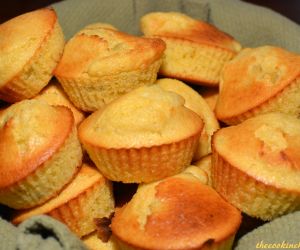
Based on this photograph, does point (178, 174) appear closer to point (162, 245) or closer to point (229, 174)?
point (229, 174)

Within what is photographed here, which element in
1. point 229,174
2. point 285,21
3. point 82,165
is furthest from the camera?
point 285,21

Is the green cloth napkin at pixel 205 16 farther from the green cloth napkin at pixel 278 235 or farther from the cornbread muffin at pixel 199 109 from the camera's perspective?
the green cloth napkin at pixel 278 235

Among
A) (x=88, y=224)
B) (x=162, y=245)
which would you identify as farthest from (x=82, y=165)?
(x=162, y=245)

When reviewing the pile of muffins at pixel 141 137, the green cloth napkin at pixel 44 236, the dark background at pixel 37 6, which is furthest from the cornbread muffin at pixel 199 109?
the dark background at pixel 37 6

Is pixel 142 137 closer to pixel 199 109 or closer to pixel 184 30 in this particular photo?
pixel 199 109

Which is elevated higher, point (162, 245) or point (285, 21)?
point (285, 21)

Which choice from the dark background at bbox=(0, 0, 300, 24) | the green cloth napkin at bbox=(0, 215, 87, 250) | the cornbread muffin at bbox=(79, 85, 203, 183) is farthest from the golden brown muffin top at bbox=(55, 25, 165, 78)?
the dark background at bbox=(0, 0, 300, 24)

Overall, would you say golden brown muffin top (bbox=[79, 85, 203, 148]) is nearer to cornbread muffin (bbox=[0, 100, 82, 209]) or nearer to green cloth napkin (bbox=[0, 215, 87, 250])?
cornbread muffin (bbox=[0, 100, 82, 209])
